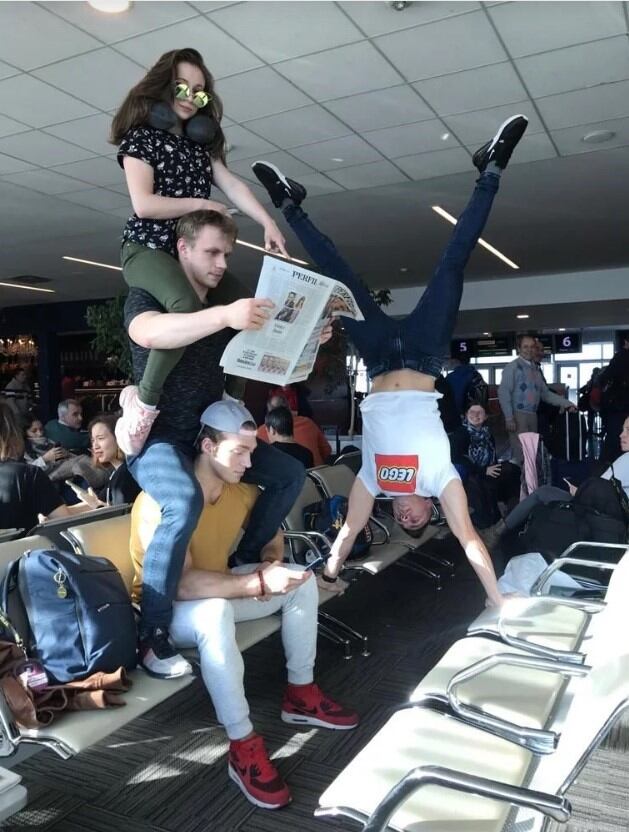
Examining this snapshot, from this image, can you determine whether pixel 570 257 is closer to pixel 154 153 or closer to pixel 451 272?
pixel 451 272

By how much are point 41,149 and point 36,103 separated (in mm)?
825

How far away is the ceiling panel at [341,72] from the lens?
3.76 meters

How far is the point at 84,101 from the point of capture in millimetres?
4277

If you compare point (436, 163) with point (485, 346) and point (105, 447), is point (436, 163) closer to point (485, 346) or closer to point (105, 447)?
point (105, 447)

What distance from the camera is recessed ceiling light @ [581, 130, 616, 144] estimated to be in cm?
501

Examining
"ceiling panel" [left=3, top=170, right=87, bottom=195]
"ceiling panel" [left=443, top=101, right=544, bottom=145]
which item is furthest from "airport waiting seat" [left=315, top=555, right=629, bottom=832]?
"ceiling panel" [left=3, top=170, right=87, bottom=195]

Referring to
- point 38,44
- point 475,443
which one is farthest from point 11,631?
point 475,443

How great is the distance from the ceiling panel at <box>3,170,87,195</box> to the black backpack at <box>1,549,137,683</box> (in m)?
4.60

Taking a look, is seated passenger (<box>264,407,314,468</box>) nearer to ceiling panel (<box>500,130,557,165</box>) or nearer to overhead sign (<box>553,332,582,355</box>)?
ceiling panel (<box>500,130,557,165</box>)

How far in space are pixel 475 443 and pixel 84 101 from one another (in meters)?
3.50

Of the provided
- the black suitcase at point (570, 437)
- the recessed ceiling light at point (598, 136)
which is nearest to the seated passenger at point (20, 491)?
the recessed ceiling light at point (598, 136)

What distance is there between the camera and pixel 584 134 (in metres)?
5.04

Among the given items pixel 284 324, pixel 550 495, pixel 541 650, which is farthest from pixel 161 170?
pixel 550 495

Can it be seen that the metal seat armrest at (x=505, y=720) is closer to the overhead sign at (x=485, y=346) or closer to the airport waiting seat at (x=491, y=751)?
the airport waiting seat at (x=491, y=751)
